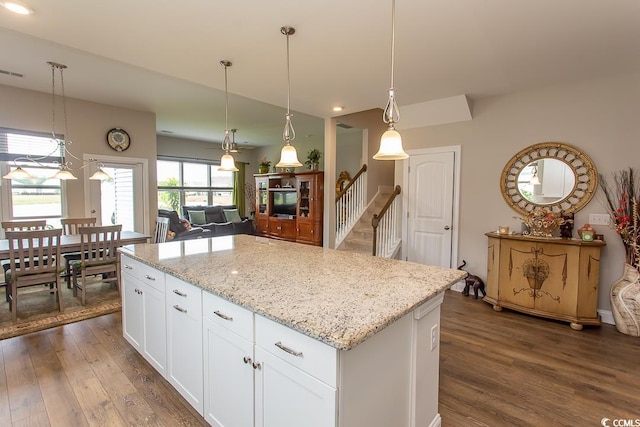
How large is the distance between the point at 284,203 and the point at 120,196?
11.3ft

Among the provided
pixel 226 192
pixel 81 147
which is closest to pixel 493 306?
pixel 81 147

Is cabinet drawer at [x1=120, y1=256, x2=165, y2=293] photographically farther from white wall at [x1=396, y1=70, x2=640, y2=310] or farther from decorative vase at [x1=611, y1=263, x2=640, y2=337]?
decorative vase at [x1=611, y1=263, x2=640, y2=337]

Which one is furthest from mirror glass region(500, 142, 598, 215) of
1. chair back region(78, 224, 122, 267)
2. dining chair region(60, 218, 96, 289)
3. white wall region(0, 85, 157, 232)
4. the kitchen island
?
white wall region(0, 85, 157, 232)

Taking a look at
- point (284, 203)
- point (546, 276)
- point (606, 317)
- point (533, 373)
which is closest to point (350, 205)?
point (284, 203)

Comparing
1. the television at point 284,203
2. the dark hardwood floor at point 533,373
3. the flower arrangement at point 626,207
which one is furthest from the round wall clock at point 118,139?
the flower arrangement at point 626,207

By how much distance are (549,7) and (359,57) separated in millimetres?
1400

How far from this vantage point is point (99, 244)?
12.2ft

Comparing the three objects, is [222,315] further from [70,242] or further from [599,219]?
[599,219]

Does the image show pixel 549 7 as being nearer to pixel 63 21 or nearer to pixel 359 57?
pixel 359 57

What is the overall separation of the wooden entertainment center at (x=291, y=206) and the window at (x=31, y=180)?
13.5 ft

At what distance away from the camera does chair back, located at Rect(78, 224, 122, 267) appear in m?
3.58

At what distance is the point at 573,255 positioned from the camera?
3203 mm

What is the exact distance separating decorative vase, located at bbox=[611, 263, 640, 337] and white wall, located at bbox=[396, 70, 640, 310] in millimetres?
252

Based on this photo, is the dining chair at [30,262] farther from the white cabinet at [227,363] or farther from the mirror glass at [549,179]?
the mirror glass at [549,179]
